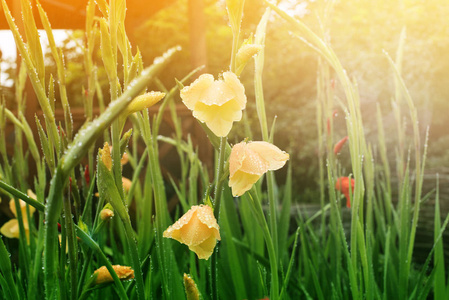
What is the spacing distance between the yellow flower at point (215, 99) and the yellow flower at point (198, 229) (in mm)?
75

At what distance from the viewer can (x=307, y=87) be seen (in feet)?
15.2

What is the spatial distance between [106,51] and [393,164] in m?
4.06

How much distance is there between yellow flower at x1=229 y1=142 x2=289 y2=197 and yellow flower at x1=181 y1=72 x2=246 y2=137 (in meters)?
0.03

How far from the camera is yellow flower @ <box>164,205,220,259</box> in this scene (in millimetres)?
471

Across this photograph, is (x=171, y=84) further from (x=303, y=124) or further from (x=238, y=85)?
(x=238, y=85)

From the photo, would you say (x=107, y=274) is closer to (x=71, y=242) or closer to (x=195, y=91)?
(x=71, y=242)

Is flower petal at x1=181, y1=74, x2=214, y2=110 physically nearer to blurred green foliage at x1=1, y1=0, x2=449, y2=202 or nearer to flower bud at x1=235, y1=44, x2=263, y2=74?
flower bud at x1=235, y1=44, x2=263, y2=74

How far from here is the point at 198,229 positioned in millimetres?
473

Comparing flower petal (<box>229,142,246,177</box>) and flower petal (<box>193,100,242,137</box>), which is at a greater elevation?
flower petal (<box>193,100,242,137</box>)

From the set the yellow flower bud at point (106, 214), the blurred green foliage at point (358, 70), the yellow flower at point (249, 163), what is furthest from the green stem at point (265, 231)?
the blurred green foliage at point (358, 70)

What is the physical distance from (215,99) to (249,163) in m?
0.07

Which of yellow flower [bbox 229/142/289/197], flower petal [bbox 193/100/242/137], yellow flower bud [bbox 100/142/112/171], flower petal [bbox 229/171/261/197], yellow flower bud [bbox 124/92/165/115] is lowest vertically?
flower petal [bbox 229/171/261/197]

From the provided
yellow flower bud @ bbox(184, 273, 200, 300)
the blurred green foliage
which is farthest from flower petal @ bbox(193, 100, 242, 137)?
the blurred green foliage

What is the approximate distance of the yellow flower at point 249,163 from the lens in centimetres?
47
